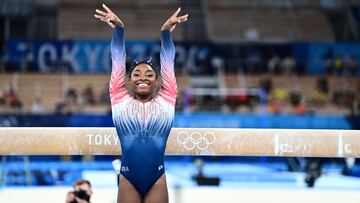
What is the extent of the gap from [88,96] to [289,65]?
7415mm

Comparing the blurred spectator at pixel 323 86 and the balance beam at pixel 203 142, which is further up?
the blurred spectator at pixel 323 86

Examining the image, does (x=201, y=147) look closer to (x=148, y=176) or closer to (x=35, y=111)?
(x=148, y=176)

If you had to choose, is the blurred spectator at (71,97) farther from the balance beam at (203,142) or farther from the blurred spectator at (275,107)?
the balance beam at (203,142)

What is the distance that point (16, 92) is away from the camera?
19.0m

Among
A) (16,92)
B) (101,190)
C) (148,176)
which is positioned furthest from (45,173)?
(16,92)

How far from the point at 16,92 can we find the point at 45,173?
353 inches

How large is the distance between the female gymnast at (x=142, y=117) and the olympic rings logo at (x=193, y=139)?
2.96 ft

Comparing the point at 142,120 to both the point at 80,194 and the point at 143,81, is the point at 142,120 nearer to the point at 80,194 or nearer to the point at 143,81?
the point at 143,81

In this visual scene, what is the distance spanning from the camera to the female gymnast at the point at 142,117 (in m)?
3.47

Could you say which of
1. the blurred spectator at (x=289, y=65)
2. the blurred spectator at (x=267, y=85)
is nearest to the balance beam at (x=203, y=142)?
the blurred spectator at (x=267, y=85)

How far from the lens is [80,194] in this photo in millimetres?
4379

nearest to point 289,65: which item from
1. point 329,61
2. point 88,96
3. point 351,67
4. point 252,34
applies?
point 329,61

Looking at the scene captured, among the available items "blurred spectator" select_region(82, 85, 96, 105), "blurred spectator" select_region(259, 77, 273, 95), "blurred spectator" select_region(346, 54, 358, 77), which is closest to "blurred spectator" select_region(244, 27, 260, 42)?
"blurred spectator" select_region(259, 77, 273, 95)

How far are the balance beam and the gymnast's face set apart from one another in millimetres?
976
